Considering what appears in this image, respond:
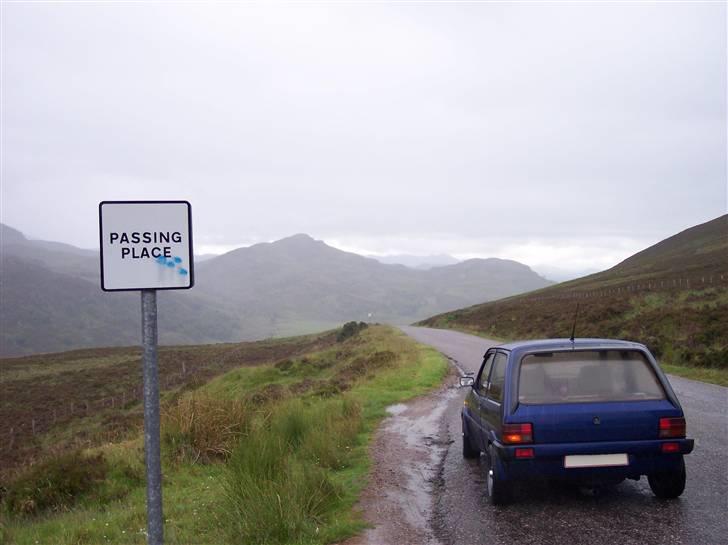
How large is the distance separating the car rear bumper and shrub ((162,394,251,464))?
490 cm

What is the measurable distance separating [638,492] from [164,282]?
5.56 meters

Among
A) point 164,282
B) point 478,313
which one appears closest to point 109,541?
point 164,282

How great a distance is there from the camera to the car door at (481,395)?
7.24 metres

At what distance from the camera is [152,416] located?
3625 millimetres

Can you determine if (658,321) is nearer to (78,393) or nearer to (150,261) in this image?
(150,261)

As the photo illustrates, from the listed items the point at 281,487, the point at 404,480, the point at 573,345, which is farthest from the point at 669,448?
the point at 281,487

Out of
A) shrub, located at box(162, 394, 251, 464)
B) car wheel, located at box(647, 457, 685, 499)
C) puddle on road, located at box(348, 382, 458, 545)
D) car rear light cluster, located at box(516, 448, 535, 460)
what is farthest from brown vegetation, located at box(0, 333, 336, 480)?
car wheel, located at box(647, 457, 685, 499)

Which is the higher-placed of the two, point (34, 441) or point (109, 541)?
point (109, 541)

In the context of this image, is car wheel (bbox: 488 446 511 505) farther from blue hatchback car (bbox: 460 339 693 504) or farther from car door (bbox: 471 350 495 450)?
car door (bbox: 471 350 495 450)

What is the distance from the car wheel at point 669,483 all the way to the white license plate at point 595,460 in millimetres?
446

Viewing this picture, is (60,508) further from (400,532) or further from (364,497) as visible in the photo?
(400,532)

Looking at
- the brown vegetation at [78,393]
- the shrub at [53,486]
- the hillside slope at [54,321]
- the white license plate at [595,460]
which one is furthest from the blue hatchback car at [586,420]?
the hillside slope at [54,321]

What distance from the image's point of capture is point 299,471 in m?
6.54

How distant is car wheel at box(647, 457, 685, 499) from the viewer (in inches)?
239
